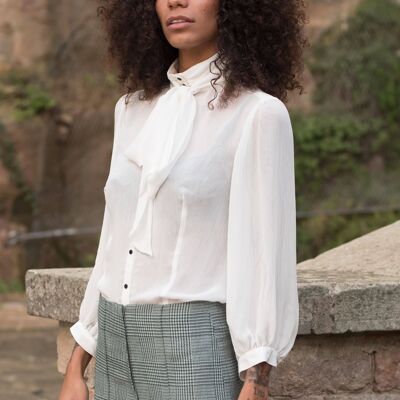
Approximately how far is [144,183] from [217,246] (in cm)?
21

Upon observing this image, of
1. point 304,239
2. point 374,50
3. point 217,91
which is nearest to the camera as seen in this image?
point 217,91

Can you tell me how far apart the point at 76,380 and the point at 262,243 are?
0.58 m

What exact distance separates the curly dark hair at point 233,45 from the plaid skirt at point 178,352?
0.47m

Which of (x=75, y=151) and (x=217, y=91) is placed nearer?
(x=217, y=91)

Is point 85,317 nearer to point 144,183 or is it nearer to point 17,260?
point 144,183

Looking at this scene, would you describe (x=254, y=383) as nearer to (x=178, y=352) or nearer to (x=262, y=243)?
(x=178, y=352)

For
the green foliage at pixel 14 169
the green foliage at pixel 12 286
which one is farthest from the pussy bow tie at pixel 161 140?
the green foliage at pixel 14 169

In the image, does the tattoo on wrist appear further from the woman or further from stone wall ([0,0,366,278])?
stone wall ([0,0,366,278])

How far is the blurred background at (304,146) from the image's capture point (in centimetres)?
1202

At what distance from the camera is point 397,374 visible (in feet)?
10.8

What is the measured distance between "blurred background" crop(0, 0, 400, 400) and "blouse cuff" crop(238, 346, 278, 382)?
361 inches

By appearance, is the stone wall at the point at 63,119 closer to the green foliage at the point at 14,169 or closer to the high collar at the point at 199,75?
the green foliage at the point at 14,169

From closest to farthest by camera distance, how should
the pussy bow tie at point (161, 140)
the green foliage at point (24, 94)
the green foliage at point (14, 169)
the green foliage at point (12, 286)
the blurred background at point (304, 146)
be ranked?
the pussy bow tie at point (161, 140) → the green foliage at point (12, 286) → the blurred background at point (304, 146) → the green foliage at point (14, 169) → the green foliage at point (24, 94)

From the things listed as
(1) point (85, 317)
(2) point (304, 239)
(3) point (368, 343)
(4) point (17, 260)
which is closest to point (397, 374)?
(3) point (368, 343)
